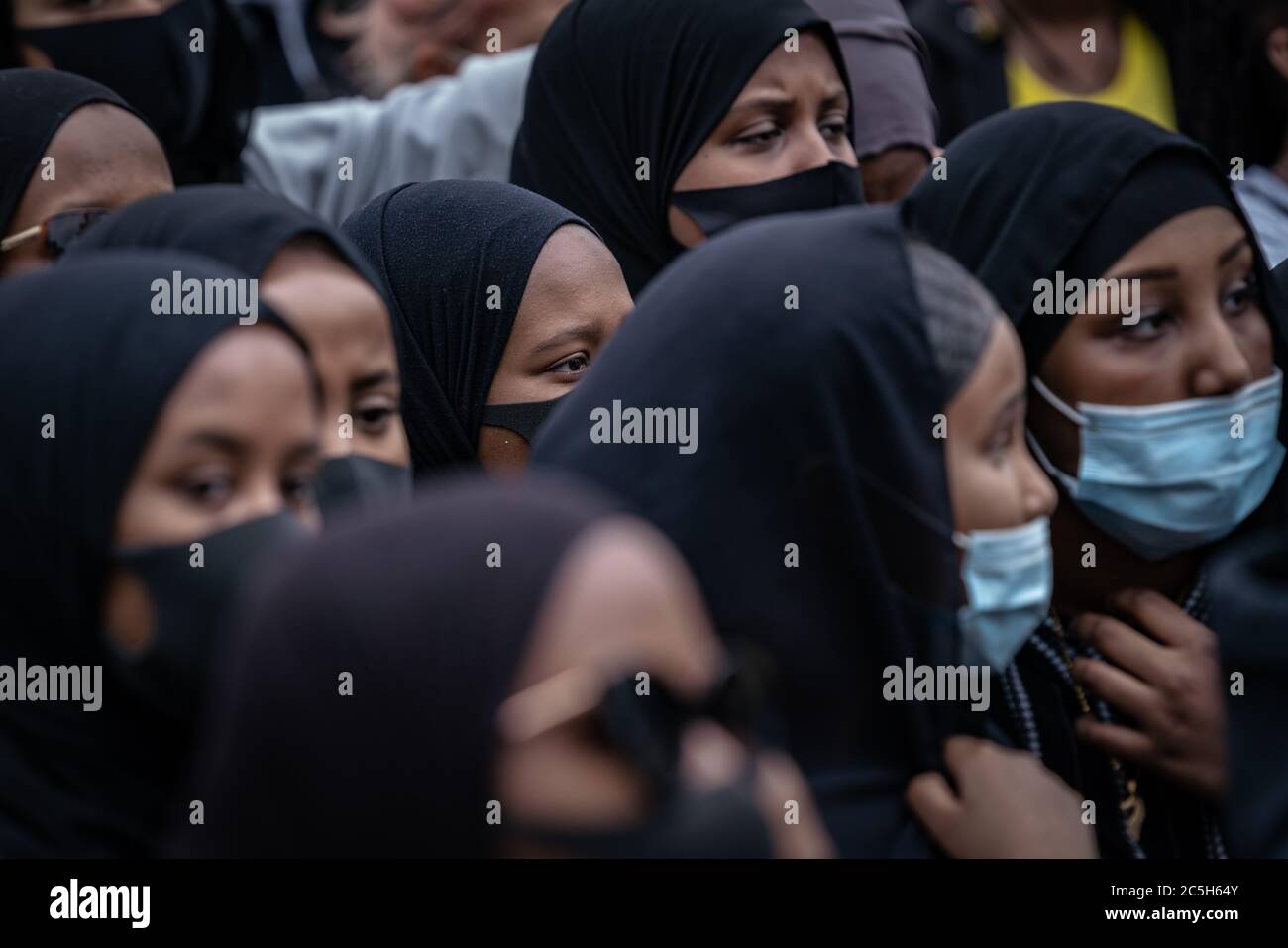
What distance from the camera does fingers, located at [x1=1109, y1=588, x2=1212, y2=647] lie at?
3311mm

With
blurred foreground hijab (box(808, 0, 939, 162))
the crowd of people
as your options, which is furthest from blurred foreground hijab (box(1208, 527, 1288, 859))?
blurred foreground hijab (box(808, 0, 939, 162))

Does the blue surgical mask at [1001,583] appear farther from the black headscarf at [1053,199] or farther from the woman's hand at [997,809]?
the black headscarf at [1053,199]

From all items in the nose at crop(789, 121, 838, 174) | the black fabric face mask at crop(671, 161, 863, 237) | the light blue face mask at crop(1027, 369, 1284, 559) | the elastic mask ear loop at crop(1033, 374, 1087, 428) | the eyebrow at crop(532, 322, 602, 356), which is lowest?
the light blue face mask at crop(1027, 369, 1284, 559)

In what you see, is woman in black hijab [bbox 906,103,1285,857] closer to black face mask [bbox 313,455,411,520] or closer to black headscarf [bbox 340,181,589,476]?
black headscarf [bbox 340,181,589,476]

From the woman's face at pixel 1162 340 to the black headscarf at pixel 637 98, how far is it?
133cm

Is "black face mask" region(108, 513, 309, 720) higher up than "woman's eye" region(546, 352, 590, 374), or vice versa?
"woman's eye" region(546, 352, 590, 374)

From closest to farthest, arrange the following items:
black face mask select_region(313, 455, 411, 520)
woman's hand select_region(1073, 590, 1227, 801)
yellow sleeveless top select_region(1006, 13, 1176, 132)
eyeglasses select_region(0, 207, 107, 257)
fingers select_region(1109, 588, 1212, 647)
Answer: black face mask select_region(313, 455, 411, 520)
woman's hand select_region(1073, 590, 1227, 801)
fingers select_region(1109, 588, 1212, 647)
eyeglasses select_region(0, 207, 107, 257)
yellow sleeveless top select_region(1006, 13, 1176, 132)

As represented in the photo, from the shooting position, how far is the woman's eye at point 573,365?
3.65 metres

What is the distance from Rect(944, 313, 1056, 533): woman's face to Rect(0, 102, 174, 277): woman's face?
1823 millimetres

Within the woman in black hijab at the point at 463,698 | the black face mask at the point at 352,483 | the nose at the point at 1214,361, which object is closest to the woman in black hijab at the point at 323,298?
the black face mask at the point at 352,483

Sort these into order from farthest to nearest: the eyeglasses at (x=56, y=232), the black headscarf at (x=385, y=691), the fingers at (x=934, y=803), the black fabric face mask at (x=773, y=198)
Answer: the black fabric face mask at (x=773, y=198) → the eyeglasses at (x=56, y=232) → the fingers at (x=934, y=803) → the black headscarf at (x=385, y=691)

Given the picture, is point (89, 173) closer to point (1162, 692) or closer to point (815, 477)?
point (815, 477)

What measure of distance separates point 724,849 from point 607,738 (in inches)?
7.6
